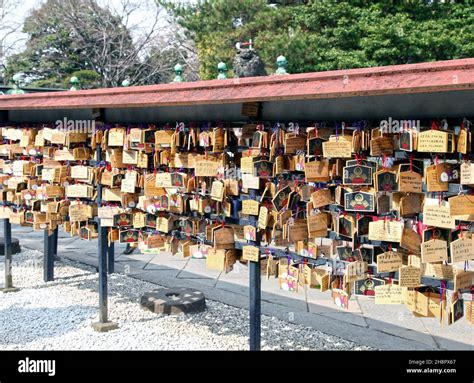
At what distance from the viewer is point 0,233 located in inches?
575

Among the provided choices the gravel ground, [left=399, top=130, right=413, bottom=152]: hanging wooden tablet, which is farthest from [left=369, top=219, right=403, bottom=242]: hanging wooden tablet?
the gravel ground

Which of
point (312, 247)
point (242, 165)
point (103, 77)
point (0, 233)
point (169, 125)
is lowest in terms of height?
point (0, 233)

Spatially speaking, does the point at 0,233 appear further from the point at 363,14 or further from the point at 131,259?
the point at 363,14

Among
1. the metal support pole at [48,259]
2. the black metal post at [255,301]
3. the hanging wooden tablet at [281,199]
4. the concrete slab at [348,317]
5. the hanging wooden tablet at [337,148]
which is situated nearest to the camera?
the hanging wooden tablet at [337,148]

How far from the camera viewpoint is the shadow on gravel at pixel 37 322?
653 cm

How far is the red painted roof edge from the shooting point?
3387 millimetres

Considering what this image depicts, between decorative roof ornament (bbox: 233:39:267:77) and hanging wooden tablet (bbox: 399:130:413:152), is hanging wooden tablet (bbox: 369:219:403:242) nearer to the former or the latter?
hanging wooden tablet (bbox: 399:130:413:152)

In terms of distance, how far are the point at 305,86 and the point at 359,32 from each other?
57.3ft

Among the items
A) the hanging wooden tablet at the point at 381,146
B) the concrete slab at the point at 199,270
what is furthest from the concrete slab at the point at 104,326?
the hanging wooden tablet at the point at 381,146

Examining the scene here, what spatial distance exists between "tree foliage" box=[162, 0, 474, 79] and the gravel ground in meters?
13.8

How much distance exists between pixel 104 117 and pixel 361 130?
330 centimetres

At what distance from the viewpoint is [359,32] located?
20.5 m

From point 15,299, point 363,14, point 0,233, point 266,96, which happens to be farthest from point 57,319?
point 363,14

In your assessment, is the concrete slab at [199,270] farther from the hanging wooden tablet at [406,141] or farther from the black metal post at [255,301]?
the hanging wooden tablet at [406,141]
